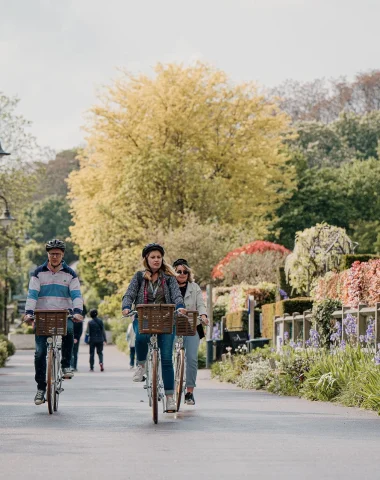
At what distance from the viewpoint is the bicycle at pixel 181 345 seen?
567 inches

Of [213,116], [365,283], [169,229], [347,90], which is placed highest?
[347,90]

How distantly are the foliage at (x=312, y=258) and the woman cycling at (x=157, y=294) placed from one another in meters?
22.0

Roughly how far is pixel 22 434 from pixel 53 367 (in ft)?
8.03

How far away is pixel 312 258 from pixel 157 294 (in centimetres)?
2240

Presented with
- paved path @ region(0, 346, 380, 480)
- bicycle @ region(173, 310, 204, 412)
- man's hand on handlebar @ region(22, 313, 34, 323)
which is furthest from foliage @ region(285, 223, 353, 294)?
man's hand on handlebar @ region(22, 313, 34, 323)

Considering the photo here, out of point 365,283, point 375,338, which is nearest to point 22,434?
point 375,338

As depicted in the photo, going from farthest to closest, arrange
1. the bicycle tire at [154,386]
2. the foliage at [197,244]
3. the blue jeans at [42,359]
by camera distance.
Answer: the foliage at [197,244] → the blue jeans at [42,359] → the bicycle tire at [154,386]

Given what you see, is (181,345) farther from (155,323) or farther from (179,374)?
(155,323)

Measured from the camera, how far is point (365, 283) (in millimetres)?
24312

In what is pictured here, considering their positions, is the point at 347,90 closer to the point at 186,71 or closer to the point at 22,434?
the point at 186,71

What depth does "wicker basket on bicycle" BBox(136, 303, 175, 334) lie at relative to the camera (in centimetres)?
1294

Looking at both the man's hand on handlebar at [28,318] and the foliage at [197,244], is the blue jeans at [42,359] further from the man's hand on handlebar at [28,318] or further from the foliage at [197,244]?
the foliage at [197,244]

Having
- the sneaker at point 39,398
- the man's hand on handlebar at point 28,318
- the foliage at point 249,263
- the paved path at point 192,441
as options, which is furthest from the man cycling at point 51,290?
A: the foliage at point 249,263

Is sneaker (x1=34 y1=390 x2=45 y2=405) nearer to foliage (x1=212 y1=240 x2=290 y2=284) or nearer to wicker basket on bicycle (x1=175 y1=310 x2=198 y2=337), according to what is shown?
wicker basket on bicycle (x1=175 y1=310 x2=198 y2=337)
